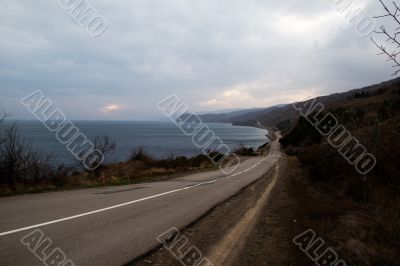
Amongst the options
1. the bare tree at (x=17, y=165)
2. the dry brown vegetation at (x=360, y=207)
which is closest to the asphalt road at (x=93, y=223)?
the dry brown vegetation at (x=360, y=207)

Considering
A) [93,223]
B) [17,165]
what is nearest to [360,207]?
A: [93,223]

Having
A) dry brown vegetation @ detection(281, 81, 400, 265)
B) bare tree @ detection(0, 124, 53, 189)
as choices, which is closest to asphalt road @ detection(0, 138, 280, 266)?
dry brown vegetation @ detection(281, 81, 400, 265)

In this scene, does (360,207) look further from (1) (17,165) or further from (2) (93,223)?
(1) (17,165)

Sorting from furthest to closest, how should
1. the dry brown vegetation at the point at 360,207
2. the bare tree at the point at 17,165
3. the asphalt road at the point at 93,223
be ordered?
the bare tree at the point at 17,165, the dry brown vegetation at the point at 360,207, the asphalt road at the point at 93,223

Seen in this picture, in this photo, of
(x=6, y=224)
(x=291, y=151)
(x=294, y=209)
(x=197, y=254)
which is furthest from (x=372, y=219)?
(x=291, y=151)

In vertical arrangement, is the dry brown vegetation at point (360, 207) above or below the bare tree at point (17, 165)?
above

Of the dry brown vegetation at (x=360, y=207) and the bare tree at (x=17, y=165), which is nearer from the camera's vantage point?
the dry brown vegetation at (x=360, y=207)

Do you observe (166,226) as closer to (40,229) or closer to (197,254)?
(197,254)

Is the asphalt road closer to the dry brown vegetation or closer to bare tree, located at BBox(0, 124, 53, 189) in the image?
the dry brown vegetation

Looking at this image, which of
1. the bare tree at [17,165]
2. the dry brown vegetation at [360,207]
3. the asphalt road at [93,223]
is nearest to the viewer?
the asphalt road at [93,223]

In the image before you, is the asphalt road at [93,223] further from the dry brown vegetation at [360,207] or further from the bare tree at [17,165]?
the bare tree at [17,165]

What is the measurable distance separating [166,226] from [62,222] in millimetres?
2241

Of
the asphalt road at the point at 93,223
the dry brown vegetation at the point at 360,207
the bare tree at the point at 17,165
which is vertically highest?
the dry brown vegetation at the point at 360,207

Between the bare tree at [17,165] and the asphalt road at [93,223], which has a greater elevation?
the asphalt road at [93,223]
